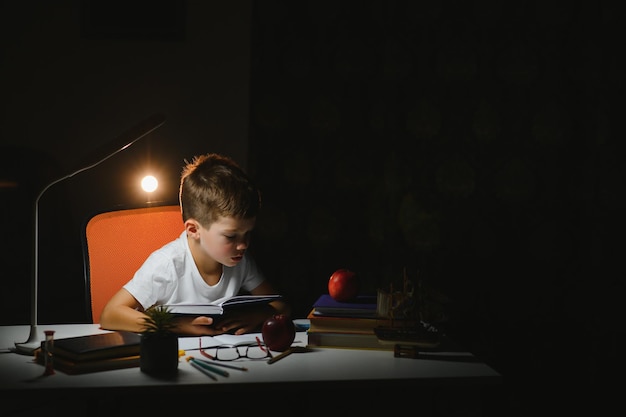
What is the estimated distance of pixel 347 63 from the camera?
301 cm

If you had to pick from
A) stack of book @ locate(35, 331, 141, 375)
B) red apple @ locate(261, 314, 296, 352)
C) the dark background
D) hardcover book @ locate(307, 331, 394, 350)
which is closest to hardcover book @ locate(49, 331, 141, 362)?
stack of book @ locate(35, 331, 141, 375)

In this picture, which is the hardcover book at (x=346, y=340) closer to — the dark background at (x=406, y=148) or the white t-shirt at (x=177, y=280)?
the white t-shirt at (x=177, y=280)

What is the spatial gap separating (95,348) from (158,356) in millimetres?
132

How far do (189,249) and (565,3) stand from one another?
2085 mm

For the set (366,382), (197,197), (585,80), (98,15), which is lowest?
(366,382)

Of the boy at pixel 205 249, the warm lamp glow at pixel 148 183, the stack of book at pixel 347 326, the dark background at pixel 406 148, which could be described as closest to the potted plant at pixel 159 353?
Result: the stack of book at pixel 347 326

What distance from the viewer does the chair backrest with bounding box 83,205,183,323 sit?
6.77 ft

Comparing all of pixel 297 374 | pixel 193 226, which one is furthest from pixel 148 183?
pixel 297 374

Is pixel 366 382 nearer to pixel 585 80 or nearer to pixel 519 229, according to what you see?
pixel 519 229

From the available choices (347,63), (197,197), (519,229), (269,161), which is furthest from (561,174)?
(197,197)

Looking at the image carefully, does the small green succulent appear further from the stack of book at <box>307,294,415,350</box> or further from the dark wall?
the dark wall

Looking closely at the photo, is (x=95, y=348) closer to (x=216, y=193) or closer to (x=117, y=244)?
(x=216, y=193)

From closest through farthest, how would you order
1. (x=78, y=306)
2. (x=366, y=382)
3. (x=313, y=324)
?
(x=366, y=382)
(x=313, y=324)
(x=78, y=306)

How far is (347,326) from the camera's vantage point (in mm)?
1572
